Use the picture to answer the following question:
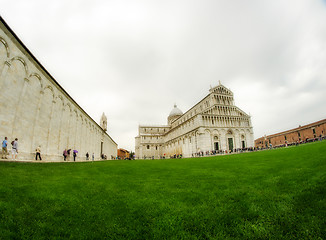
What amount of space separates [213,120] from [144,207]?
49.2 meters

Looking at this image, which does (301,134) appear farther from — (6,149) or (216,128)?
(6,149)

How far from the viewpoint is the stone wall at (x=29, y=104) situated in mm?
13480

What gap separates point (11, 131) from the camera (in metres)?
13.8

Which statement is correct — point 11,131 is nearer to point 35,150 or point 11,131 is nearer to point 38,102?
point 35,150

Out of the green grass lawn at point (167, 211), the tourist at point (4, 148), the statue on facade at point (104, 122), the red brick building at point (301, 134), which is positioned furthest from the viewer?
the statue on facade at point (104, 122)

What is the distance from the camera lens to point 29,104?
16.5 m

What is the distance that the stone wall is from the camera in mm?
13480

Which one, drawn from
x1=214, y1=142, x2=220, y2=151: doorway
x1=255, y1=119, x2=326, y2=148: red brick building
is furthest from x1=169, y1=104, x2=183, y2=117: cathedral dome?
x1=255, y1=119, x2=326, y2=148: red brick building

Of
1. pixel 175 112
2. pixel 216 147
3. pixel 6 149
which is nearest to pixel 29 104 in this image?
pixel 6 149

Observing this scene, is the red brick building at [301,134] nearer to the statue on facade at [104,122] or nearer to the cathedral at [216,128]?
the cathedral at [216,128]

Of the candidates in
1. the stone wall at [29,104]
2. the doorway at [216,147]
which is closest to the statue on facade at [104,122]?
the stone wall at [29,104]

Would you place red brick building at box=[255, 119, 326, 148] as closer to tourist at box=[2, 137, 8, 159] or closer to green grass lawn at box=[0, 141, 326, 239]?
green grass lawn at box=[0, 141, 326, 239]

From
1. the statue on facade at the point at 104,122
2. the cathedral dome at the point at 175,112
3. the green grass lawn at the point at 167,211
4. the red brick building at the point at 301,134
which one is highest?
the cathedral dome at the point at 175,112

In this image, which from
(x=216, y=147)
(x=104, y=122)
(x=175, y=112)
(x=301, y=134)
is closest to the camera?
(x=216, y=147)
